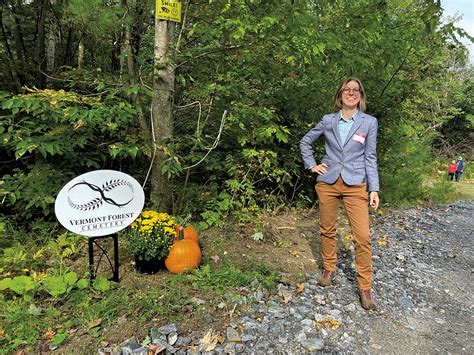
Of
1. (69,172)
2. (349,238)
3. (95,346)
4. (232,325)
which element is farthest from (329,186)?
(69,172)

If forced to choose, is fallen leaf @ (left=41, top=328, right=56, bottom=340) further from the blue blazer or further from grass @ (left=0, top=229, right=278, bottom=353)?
the blue blazer

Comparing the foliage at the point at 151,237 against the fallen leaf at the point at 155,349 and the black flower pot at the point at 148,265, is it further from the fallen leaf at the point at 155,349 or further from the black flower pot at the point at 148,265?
the fallen leaf at the point at 155,349

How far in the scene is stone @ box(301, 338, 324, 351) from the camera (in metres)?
2.49

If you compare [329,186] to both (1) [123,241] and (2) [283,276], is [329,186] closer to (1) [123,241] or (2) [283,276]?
(2) [283,276]

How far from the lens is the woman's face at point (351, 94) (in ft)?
10.2

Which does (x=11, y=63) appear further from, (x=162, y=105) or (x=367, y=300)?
(x=367, y=300)

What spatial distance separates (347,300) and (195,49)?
3352 mm

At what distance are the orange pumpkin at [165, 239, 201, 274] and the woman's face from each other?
2.06 meters

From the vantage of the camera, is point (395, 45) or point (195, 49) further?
point (395, 45)

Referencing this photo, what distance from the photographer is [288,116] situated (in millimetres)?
5578

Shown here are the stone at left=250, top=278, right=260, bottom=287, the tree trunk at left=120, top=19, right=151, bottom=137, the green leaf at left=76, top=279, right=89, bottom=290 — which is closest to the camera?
the green leaf at left=76, top=279, right=89, bottom=290

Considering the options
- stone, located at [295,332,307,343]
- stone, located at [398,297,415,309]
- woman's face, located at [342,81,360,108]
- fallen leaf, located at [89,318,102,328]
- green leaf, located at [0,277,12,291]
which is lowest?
stone, located at [398,297,415,309]

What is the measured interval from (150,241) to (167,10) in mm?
2522

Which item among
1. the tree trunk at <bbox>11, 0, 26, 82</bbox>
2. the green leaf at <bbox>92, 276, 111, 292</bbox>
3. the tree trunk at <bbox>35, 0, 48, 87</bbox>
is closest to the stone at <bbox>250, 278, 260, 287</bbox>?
the green leaf at <bbox>92, 276, 111, 292</bbox>
